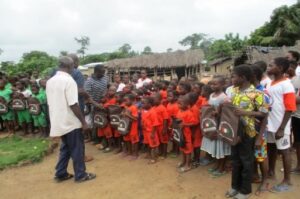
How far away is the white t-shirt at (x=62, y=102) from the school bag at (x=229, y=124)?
2.18 metres

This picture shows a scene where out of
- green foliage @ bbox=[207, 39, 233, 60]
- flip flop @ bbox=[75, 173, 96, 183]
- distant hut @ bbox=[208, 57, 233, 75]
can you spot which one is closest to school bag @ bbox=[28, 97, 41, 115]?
flip flop @ bbox=[75, 173, 96, 183]

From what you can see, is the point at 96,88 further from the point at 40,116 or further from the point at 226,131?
the point at 226,131

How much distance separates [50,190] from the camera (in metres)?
4.71

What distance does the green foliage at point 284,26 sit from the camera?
22000mm

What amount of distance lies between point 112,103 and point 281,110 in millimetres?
3446

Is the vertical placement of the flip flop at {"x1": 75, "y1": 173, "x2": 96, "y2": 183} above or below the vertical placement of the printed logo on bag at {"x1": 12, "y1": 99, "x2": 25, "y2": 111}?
below

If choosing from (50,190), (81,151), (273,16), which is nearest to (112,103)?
(81,151)

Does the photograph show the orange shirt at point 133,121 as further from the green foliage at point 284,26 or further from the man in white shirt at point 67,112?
the green foliage at point 284,26

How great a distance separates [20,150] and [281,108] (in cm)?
542

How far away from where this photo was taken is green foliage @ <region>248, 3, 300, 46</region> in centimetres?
2200

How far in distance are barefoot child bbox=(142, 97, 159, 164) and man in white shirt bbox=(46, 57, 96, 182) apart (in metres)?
1.25

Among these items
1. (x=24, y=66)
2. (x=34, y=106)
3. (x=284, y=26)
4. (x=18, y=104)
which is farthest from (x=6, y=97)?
(x=24, y=66)

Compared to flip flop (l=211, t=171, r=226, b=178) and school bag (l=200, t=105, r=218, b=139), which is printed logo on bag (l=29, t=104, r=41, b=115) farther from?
flip flop (l=211, t=171, r=226, b=178)

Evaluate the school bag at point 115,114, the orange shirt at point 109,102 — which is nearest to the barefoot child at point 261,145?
the school bag at point 115,114
